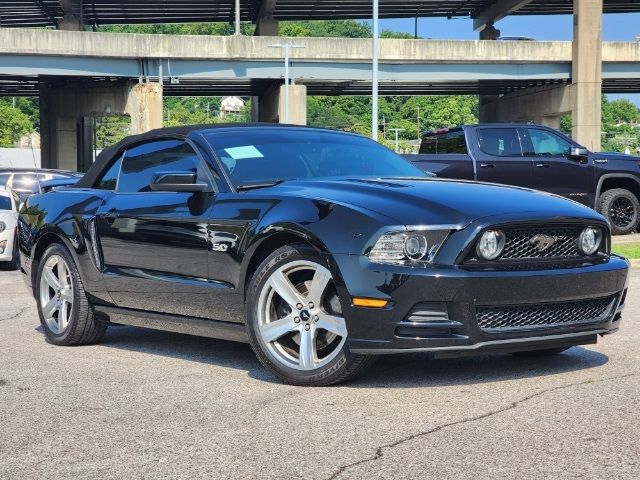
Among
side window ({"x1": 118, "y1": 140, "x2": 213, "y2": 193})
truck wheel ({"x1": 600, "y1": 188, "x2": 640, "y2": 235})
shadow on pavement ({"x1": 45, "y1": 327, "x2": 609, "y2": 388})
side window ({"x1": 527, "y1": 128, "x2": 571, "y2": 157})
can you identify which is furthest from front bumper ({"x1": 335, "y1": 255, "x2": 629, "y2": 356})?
truck wheel ({"x1": 600, "y1": 188, "x2": 640, "y2": 235})

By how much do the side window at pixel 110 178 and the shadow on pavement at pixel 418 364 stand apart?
1127 mm

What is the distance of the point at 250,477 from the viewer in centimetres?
399

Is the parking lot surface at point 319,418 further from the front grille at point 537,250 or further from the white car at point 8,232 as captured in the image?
the white car at point 8,232

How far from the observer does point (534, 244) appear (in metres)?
5.68

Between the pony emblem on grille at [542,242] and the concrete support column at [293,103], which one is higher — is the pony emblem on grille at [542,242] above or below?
below

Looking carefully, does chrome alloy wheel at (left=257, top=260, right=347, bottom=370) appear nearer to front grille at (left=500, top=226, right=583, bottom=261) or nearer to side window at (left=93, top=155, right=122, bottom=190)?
front grille at (left=500, top=226, right=583, bottom=261)

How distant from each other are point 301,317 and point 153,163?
204cm

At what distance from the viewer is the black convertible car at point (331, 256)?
17.8 ft

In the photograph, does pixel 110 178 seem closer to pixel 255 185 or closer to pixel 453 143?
pixel 255 185

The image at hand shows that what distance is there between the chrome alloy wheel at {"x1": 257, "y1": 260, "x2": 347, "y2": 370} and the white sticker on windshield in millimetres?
1100

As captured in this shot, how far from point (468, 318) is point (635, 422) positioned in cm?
100

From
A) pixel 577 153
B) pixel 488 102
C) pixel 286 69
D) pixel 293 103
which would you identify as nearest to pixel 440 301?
pixel 577 153

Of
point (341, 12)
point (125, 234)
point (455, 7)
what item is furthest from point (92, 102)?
point (125, 234)

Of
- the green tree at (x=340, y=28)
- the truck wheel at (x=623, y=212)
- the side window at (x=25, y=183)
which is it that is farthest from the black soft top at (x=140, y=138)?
the green tree at (x=340, y=28)
